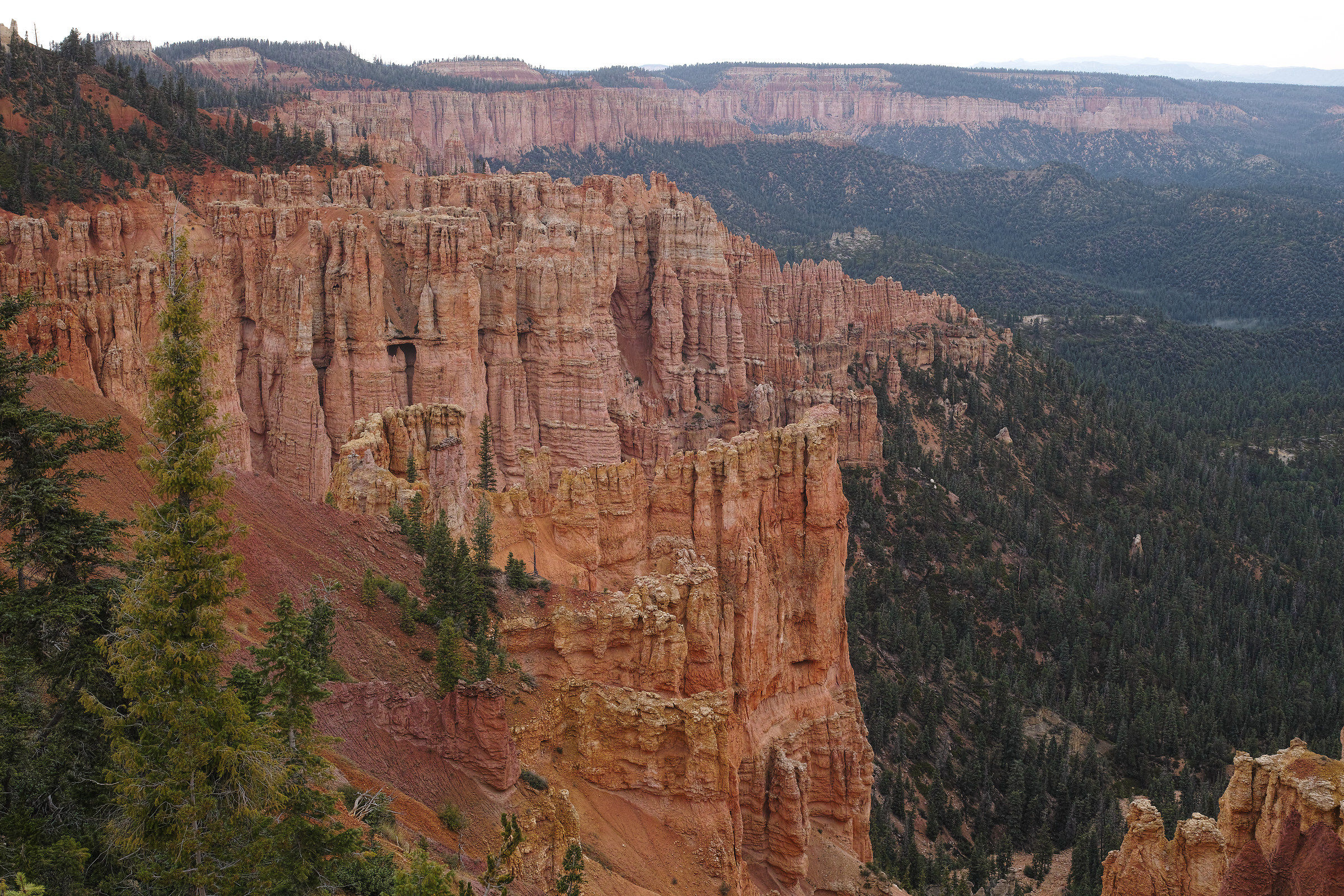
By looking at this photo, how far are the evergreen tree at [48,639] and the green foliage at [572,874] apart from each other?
24.6 feet

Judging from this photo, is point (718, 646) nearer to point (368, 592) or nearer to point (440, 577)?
point (440, 577)

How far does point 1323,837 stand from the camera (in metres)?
22.3

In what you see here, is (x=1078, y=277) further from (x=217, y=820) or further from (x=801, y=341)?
(x=217, y=820)

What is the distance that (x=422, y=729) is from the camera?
20.8 metres

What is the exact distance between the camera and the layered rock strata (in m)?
49.1

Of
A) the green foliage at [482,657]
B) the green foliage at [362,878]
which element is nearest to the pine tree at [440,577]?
the green foliage at [482,657]

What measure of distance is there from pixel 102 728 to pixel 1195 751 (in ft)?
168

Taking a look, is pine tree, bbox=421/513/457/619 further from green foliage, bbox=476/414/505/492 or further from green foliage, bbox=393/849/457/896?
green foliage, bbox=476/414/505/492

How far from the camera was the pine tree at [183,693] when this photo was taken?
1362 cm

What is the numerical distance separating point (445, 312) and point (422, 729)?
3920 centimetres

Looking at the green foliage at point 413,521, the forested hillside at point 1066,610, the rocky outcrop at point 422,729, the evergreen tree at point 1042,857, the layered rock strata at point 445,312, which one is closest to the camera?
the rocky outcrop at point 422,729

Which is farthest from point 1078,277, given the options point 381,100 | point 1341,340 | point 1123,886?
point 1123,886

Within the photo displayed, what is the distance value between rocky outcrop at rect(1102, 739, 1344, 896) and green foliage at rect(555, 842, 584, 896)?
43.1 feet

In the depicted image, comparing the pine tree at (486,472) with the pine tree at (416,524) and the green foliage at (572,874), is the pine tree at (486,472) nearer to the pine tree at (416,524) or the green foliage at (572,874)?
the pine tree at (416,524)
